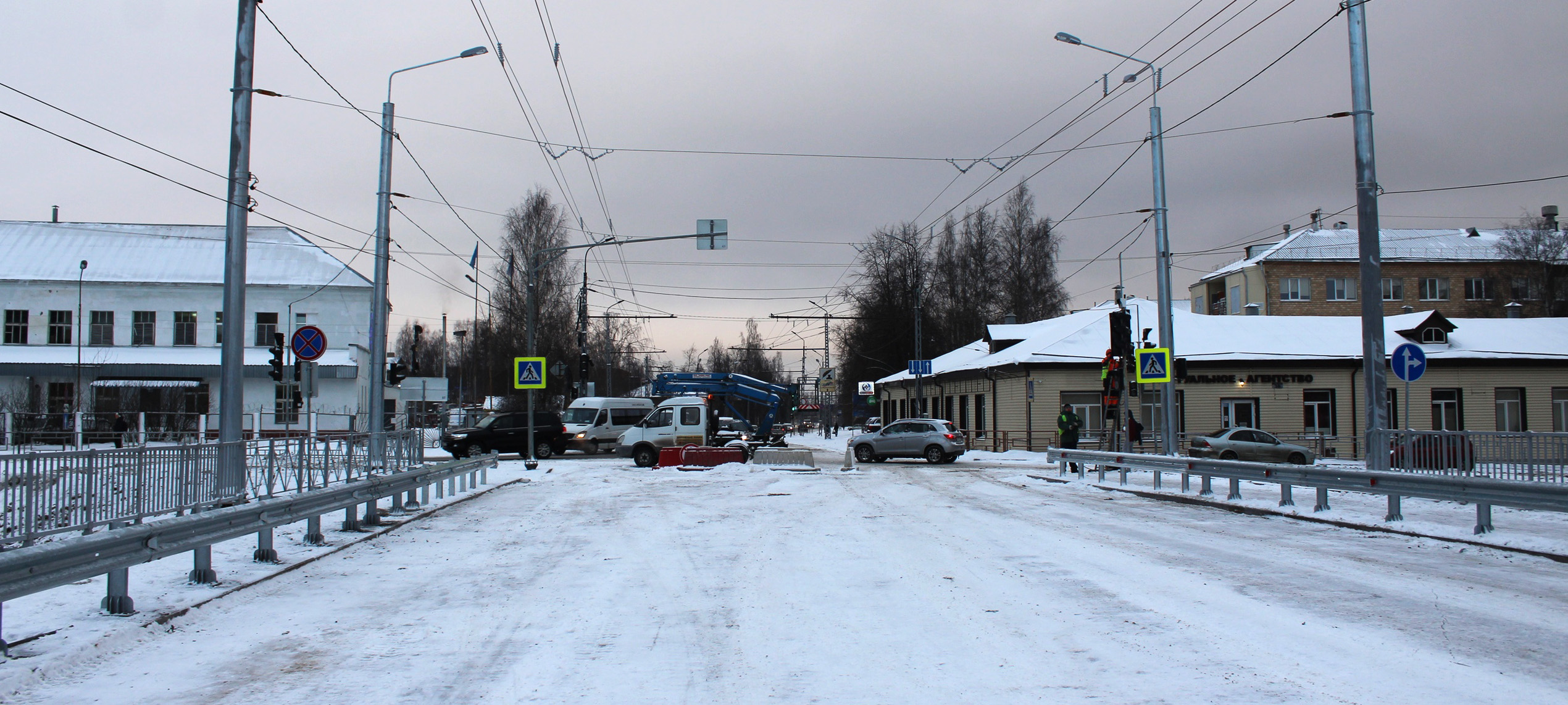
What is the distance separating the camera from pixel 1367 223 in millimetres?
16422

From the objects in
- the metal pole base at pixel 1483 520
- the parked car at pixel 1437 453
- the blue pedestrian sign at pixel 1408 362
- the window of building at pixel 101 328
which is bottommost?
the metal pole base at pixel 1483 520

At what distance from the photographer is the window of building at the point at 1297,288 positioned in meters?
63.4

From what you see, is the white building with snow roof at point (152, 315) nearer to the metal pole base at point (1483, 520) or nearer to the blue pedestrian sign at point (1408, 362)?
the blue pedestrian sign at point (1408, 362)

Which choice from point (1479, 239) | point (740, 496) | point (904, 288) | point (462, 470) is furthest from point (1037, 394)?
point (1479, 239)

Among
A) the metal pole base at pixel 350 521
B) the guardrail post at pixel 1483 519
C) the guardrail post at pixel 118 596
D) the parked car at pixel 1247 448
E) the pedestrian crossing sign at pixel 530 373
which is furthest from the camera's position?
the parked car at pixel 1247 448

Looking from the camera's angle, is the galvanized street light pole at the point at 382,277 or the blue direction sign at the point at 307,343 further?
the galvanized street light pole at the point at 382,277

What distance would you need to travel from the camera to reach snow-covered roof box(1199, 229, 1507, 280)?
211 feet

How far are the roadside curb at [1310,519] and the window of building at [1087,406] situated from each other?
56.0 feet

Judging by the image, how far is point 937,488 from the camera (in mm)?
21641

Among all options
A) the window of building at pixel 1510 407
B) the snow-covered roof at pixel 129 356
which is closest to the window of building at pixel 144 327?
the snow-covered roof at pixel 129 356

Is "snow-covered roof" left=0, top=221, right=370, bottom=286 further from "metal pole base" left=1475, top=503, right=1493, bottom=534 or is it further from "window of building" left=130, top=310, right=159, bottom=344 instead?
"metal pole base" left=1475, top=503, right=1493, bottom=534

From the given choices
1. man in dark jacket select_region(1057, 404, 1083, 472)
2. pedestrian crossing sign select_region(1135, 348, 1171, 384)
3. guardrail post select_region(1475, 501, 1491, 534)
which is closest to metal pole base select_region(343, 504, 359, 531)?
guardrail post select_region(1475, 501, 1491, 534)

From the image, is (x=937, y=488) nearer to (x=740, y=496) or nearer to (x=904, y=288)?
(x=740, y=496)

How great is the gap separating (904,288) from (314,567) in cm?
6117
